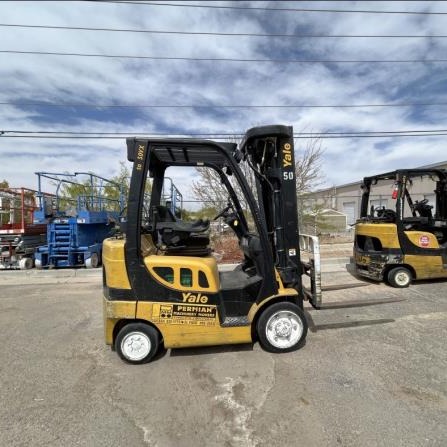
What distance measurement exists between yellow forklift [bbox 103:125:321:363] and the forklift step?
11 mm

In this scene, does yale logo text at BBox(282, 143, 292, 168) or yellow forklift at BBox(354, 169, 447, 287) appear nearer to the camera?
yale logo text at BBox(282, 143, 292, 168)

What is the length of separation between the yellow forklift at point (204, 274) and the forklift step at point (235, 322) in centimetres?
1

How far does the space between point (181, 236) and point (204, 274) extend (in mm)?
627

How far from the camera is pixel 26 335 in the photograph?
4.58 m

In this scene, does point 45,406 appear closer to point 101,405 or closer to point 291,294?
point 101,405

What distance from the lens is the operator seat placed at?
12.6ft

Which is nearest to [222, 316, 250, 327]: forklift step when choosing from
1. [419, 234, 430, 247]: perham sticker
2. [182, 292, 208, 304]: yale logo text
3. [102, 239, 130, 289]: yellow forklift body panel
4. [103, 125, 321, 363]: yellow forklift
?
[103, 125, 321, 363]: yellow forklift

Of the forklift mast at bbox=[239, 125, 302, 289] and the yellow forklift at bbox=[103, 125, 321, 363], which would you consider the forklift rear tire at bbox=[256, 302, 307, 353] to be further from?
the forklift mast at bbox=[239, 125, 302, 289]

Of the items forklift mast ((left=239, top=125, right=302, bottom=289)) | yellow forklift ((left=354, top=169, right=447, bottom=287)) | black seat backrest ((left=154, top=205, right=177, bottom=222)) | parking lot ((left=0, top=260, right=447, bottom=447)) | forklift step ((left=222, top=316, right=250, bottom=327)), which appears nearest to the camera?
parking lot ((left=0, top=260, right=447, bottom=447))

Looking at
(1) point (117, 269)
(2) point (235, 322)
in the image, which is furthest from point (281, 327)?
(1) point (117, 269)

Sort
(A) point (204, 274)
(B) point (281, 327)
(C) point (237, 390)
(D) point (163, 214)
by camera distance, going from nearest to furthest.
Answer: (C) point (237, 390)
(A) point (204, 274)
(B) point (281, 327)
(D) point (163, 214)

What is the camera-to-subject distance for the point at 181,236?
154 inches

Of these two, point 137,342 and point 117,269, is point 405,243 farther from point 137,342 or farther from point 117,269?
point 117,269

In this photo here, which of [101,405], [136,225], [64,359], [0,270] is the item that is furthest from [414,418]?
[0,270]
